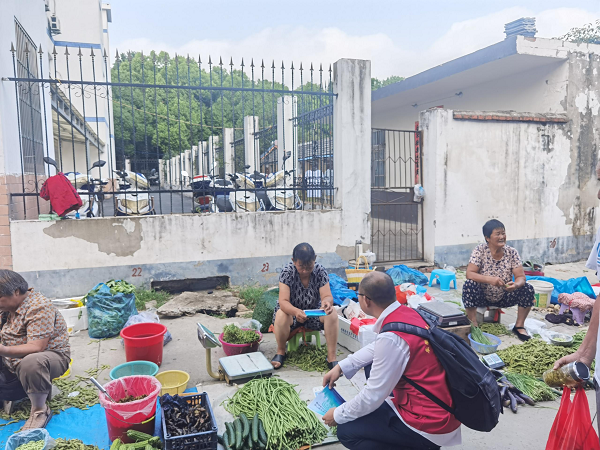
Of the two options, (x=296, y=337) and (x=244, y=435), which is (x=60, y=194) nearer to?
(x=296, y=337)

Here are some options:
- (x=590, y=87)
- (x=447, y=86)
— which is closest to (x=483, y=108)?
(x=447, y=86)

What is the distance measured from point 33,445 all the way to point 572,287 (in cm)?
702

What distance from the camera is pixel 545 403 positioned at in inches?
151

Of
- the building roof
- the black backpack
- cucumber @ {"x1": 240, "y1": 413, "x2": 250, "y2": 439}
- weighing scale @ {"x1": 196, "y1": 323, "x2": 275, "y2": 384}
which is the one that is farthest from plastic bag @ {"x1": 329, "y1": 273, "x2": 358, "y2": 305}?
the building roof

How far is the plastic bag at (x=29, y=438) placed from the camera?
9.52 ft

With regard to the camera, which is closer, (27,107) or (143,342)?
(143,342)

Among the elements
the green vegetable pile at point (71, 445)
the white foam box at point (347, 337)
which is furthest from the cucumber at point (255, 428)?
the white foam box at point (347, 337)

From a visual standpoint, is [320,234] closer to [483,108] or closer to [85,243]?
[85,243]

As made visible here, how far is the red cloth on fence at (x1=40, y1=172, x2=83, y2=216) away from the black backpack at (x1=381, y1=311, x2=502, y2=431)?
210 inches

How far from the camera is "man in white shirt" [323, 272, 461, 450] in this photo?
230 cm

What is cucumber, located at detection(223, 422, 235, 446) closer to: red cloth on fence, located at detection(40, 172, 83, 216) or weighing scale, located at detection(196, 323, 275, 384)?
weighing scale, located at detection(196, 323, 275, 384)

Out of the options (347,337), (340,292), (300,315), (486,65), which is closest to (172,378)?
(300,315)

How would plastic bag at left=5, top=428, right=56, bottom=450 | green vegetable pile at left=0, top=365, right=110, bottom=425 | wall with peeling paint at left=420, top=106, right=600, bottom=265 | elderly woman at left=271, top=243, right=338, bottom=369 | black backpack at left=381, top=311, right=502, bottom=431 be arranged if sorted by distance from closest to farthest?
black backpack at left=381, top=311, right=502, bottom=431 → plastic bag at left=5, top=428, right=56, bottom=450 → green vegetable pile at left=0, top=365, right=110, bottom=425 → elderly woman at left=271, top=243, right=338, bottom=369 → wall with peeling paint at left=420, top=106, right=600, bottom=265

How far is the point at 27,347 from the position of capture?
334 cm
